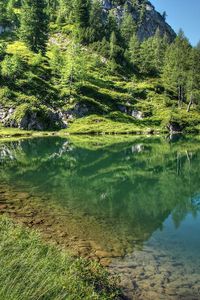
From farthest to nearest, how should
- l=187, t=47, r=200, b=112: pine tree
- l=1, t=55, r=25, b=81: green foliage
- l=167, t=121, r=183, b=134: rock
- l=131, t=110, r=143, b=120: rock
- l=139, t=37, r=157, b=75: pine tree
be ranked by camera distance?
l=139, t=37, r=157, b=75: pine tree, l=187, t=47, r=200, b=112: pine tree, l=131, t=110, r=143, b=120: rock, l=167, t=121, r=183, b=134: rock, l=1, t=55, r=25, b=81: green foliage

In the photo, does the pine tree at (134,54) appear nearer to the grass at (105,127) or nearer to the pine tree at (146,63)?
the pine tree at (146,63)

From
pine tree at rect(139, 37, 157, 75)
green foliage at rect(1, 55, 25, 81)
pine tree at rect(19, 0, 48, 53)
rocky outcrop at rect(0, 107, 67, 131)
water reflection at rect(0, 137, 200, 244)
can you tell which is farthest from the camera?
pine tree at rect(139, 37, 157, 75)

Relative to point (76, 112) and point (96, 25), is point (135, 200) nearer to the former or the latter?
point (76, 112)

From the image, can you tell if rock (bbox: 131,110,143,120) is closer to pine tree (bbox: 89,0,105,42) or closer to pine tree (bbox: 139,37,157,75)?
pine tree (bbox: 139,37,157,75)

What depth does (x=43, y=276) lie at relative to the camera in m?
11.0

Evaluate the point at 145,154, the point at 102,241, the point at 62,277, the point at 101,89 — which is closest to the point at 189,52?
the point at 101,89

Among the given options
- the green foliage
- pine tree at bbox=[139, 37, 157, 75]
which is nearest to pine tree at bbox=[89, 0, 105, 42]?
pine tree at bbox=[139, 37, 157, 75]

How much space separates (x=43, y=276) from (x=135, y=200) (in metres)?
23.5

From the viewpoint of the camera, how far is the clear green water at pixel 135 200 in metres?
17.8

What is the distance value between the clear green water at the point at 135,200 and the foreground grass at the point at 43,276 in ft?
6.38

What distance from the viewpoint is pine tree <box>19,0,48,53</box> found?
545ft

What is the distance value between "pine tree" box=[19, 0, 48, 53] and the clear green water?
10981 centimetres

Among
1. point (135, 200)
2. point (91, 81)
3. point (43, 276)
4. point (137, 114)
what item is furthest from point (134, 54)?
point (43, 276)

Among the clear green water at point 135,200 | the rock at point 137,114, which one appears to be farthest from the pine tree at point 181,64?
the clear green water at point 135,200
